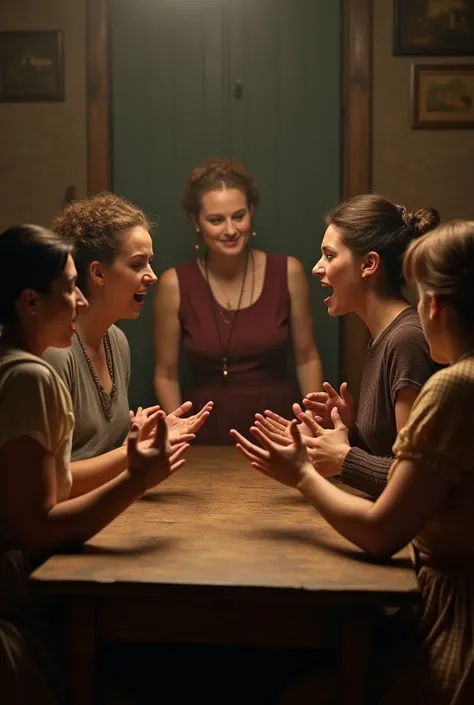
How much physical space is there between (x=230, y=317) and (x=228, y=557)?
2439mm

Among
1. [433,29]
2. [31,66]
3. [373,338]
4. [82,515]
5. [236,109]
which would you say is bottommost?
[82,515]

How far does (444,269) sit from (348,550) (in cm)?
63

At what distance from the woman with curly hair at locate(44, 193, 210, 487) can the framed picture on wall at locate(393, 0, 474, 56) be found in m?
2.02

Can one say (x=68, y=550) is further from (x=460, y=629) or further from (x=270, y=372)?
(x=270, y=372)

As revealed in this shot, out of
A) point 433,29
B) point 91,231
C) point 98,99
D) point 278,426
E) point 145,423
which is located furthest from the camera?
point 98,99

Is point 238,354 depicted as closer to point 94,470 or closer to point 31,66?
point 31,66

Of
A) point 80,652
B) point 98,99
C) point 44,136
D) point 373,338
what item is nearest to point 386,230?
point 373,338

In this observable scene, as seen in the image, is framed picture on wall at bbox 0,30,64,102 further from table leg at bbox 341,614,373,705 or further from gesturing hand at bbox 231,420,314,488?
table leg at bbox 341,614,373,705

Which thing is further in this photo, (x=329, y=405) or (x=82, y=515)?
(x=329, y=405)

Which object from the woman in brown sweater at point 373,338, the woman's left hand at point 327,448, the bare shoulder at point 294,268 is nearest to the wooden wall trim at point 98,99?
the bare shoulder at point 294,268

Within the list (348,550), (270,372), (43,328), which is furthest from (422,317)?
(270,372)

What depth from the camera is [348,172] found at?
4.57 meters

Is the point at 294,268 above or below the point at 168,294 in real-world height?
above

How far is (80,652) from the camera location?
6.38 ft
